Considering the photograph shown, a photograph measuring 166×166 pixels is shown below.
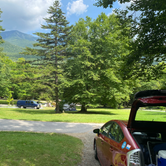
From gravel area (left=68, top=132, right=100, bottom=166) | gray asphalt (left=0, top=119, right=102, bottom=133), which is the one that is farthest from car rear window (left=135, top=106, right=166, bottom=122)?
gray asphalt (left=0, top=119, right=102, bottom=133)

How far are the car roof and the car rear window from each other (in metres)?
0.11

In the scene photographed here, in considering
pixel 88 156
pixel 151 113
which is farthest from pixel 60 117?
pixel 151 113

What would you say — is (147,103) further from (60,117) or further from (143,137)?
(60,117)

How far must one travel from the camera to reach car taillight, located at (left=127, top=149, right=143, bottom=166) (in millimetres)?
2539

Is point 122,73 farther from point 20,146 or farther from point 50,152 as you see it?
point 20,146

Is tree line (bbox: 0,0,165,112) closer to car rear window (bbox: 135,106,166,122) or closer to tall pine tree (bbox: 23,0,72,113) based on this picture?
tall pine tree (bbox: 23,0,72,113)

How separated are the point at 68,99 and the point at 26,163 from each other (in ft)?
71.5

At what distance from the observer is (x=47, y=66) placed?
74.6ft

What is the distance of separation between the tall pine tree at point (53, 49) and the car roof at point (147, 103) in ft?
62.7

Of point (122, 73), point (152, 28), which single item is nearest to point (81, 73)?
point (122, 73)

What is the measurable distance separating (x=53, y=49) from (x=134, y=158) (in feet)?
72.6

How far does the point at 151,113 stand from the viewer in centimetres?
384

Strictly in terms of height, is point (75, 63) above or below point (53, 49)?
below

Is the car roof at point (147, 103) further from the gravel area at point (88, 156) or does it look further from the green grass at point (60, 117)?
the green grass at point (60, 117)
